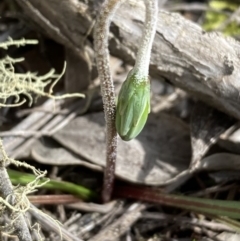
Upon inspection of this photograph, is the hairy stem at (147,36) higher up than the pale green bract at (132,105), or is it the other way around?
the hairy stem at (147,36)

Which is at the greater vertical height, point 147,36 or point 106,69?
point 147,36

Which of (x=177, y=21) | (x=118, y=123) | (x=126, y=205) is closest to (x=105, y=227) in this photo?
(x=126, y=205)

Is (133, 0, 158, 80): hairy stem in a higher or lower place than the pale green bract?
higher

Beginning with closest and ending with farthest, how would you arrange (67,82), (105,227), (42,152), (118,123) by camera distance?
(118,123) < (105,227) < (42,152) < (67,82)

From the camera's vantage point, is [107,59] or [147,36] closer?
[147,36]

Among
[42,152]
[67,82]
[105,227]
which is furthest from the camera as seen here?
[67,82]

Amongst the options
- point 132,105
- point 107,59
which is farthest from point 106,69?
point 132,105

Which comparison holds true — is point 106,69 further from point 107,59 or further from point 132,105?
point 132,105

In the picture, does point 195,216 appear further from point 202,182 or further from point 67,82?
point 67,82
